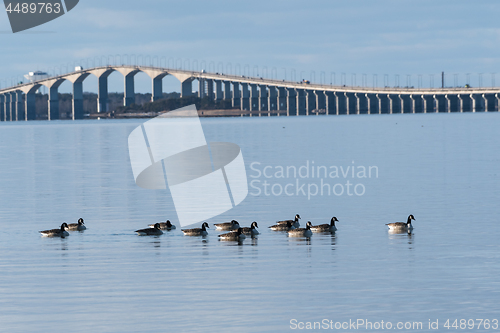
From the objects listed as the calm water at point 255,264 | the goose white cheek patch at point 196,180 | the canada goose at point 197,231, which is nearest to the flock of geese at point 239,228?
the canada goose at point 197,231

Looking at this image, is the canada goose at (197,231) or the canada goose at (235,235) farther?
the canada goose at (197,231)

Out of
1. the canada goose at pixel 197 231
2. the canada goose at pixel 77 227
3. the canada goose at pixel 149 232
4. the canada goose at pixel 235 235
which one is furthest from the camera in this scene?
the canada goose at pixel 77 227

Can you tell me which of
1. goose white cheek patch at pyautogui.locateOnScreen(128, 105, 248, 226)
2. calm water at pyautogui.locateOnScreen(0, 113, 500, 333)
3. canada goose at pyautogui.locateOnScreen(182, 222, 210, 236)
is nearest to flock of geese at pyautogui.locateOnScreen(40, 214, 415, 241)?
canada goose at pyautogui.locateOnScreen(182, 222, 210, 236)

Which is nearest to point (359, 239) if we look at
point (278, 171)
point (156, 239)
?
point (156, 239)

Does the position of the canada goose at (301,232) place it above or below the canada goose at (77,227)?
below

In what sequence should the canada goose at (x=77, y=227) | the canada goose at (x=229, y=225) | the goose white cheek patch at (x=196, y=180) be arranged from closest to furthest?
the canada goose at (x=229, y=225) < the canada goose at (x=77, y=227) < the goose white cheek patch at (x=196, y=180)

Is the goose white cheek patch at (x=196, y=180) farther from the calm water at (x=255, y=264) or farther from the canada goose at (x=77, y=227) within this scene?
the canada goose at (x=77, y=227)

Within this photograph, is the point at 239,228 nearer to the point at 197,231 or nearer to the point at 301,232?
the point at 197,231

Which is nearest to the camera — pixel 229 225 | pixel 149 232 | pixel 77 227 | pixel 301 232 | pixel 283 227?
pixel 301 232

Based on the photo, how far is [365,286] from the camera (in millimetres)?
15539

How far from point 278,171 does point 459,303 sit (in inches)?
1251

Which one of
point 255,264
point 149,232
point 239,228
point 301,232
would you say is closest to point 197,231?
point 149,232

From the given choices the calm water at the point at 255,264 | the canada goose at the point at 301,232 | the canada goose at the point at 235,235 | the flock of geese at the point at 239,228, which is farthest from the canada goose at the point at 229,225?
the canada goose at the point at 301,232

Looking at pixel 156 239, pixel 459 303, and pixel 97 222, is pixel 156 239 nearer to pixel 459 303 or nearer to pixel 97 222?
pixel 97 222
